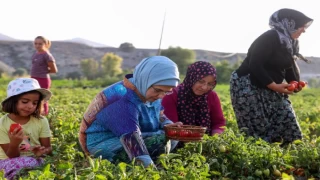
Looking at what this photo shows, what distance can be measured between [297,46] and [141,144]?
7.49 feet

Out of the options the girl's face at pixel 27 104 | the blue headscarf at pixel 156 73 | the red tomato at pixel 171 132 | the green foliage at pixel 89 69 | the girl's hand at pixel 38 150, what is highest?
the blue headscarf at pixel 156 73

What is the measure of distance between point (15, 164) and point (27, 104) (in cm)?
43

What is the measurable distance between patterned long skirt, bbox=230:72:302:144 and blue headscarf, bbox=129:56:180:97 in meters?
1.48

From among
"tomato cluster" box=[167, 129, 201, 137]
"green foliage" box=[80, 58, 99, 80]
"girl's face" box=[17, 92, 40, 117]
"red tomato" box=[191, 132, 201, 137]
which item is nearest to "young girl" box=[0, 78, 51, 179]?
"girl's face" box=[17, 92, 40, 117]

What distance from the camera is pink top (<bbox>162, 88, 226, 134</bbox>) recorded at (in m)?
4.16

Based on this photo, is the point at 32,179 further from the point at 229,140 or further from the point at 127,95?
the point at 229,140

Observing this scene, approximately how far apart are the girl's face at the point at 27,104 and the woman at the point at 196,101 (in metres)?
1.23

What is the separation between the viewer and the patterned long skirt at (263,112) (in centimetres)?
431

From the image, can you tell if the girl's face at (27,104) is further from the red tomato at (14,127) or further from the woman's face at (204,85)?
the woman's face at (204,85)

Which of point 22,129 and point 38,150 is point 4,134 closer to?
point 22,129

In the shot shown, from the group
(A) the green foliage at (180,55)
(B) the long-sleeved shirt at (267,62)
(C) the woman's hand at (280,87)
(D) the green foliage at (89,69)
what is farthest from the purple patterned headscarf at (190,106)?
(D) the green foliage at (89,69)

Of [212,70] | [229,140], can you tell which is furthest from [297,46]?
[229,140]

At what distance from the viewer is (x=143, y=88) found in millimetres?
3033

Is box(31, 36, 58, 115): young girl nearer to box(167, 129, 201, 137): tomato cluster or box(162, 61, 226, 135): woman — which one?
box(162, 61, 226, 135): woman
